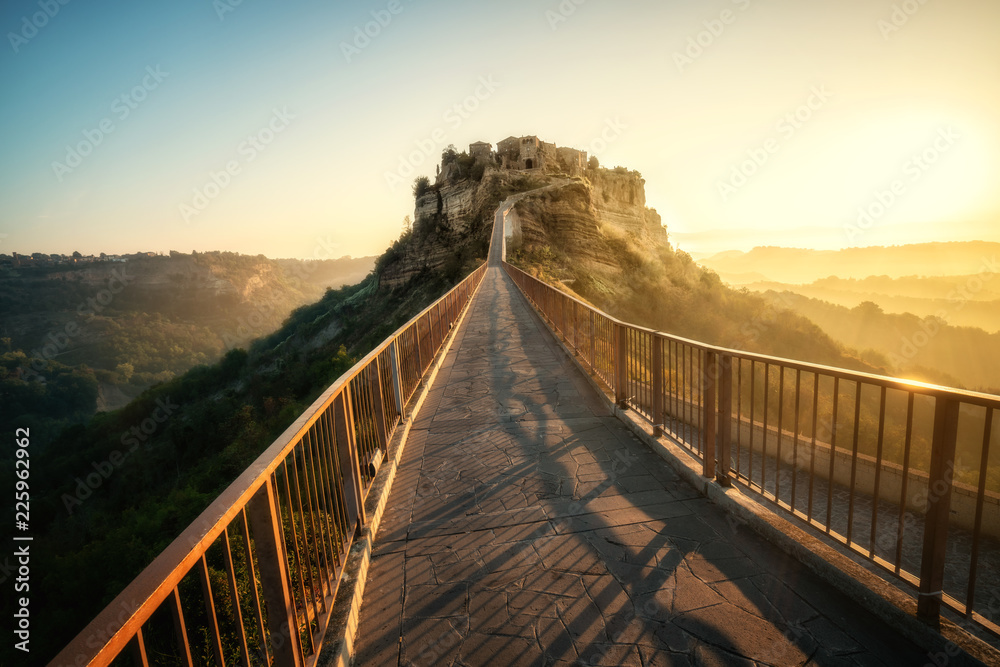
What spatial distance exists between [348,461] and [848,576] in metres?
3.25

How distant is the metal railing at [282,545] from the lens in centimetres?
111

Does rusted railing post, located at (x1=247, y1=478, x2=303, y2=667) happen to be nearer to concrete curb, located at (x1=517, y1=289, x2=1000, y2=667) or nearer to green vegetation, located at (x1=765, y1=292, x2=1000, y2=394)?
concrete curb, located at (x1=517, y1=289, x2=1000, y2=667)

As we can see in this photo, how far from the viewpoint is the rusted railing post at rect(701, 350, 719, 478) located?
376 cm

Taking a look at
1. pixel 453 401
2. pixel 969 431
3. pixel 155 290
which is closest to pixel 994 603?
pixel 453 401

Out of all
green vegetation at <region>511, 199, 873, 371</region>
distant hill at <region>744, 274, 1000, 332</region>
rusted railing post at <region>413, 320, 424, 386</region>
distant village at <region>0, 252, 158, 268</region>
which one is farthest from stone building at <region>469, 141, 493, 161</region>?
distant village at <region>0, 252, 158, 268</region>

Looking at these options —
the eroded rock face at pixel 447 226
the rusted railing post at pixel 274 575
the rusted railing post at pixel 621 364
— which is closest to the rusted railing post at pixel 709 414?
the rusted railing post at pixel 621 364

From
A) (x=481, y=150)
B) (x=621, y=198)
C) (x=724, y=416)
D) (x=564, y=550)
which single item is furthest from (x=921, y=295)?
(x=564, y=550)

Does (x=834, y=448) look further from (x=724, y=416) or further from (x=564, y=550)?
(x=564, y=550)

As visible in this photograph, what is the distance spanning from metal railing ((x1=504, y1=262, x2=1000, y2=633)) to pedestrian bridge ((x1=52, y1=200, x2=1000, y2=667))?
0.03 m

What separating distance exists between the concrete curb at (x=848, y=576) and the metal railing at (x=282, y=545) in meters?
2.87

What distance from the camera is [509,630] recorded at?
2.54 metres

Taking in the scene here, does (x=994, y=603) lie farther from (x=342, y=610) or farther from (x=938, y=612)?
(x=342, y=610)

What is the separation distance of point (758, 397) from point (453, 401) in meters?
32.3

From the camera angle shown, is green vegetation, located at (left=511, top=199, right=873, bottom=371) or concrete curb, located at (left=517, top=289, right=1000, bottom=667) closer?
concrete curb, located at (left=517, top=289, right=1000, bottom=667)
